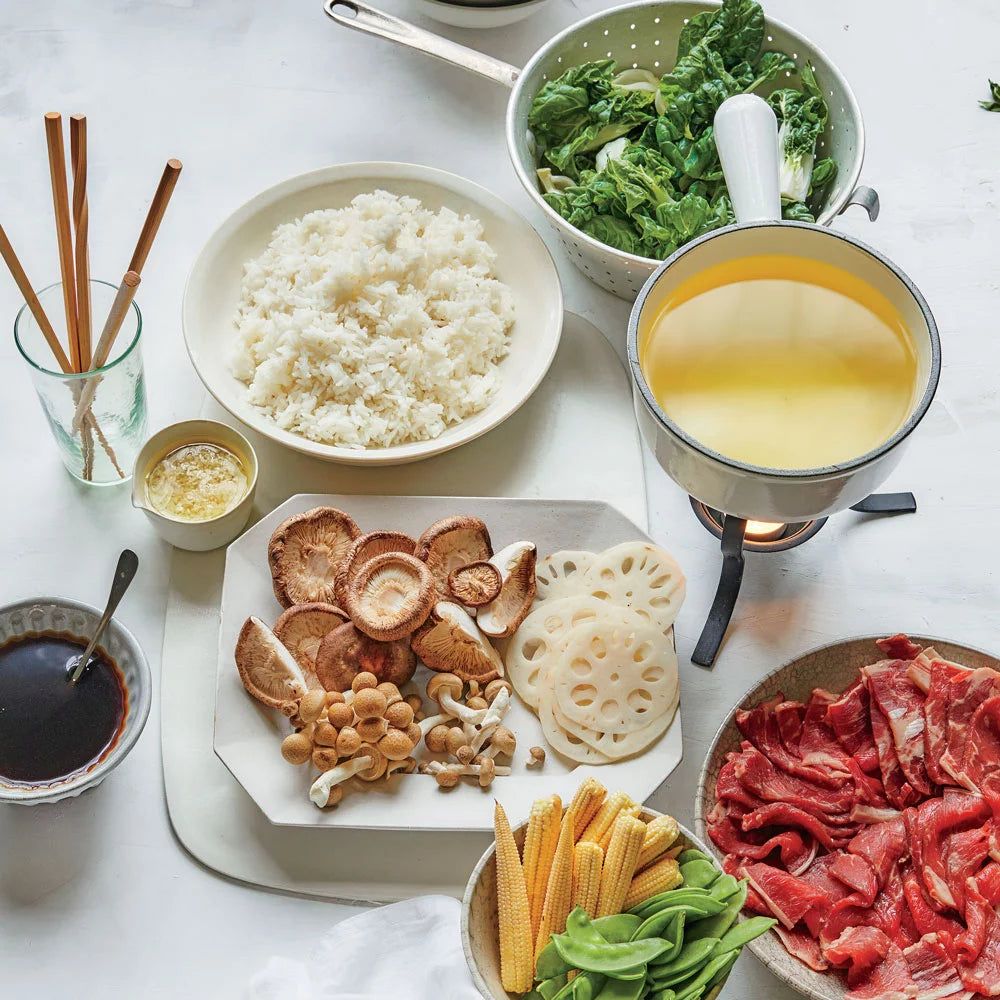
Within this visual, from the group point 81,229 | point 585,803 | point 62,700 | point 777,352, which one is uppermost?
point 777,352

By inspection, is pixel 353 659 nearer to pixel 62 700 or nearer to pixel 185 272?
pixel 62 700

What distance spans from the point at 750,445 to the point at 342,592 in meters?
0.59

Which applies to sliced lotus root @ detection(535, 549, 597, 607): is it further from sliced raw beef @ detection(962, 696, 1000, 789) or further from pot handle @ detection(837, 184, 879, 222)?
pot handle @ detection(837, 184, 879, 222)

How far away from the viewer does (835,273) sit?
148 centimetres

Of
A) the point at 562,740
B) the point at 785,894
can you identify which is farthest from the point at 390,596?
the point at 785,894

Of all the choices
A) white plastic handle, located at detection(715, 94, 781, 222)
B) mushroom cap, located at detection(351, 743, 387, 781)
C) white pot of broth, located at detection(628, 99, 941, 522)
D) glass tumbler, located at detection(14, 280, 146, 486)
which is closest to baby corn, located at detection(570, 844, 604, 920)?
mushroom cap, located at detection(351, 743, 387, 781)

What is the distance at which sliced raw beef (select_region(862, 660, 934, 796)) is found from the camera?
150 centimetres

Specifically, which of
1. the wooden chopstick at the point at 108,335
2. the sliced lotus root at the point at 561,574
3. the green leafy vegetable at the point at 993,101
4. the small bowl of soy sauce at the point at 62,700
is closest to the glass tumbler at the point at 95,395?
the wooden chopstick at the point at 108,335

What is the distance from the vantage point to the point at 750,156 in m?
1.57

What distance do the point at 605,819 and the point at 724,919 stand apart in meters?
0.17

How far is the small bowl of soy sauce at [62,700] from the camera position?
150 cm

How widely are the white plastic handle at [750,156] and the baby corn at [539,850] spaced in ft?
2.61

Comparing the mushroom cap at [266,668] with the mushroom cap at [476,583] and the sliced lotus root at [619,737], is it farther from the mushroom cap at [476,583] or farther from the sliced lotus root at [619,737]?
the sliced lotus root at [619,737]

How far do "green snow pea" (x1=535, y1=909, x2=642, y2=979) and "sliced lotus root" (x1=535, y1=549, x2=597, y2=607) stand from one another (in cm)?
51
